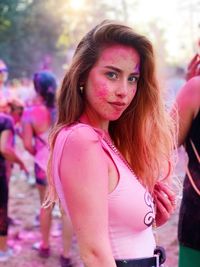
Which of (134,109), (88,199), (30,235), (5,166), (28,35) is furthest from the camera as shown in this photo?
(28,35)

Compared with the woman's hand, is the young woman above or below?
above

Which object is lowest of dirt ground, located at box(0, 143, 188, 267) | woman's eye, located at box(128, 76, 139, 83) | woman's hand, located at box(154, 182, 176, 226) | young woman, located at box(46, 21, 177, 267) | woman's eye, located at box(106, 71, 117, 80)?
dirt ground, located at box(0, 143, 188, 267)

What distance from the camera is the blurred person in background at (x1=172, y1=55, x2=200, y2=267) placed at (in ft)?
5.96

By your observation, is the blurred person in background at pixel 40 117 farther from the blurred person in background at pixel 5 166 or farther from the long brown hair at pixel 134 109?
the long brown hair at pixel 134 109

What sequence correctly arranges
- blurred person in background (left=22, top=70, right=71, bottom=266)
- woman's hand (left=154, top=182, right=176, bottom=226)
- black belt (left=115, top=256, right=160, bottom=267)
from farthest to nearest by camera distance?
blurred person in background (left=22, top=70, right=71, bottom=266)
woman's hand (left=154, top=182, right=176, bottom=226)
black belt (left=115, top=256, right=160, bottom=267)

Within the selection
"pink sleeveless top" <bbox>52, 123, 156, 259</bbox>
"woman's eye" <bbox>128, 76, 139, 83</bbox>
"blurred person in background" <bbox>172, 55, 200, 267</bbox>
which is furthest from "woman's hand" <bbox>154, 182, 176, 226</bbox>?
"woman's eye" <bbox>128, 76, 139, 83</bbox>

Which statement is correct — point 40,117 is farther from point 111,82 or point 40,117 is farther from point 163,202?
point 111,82

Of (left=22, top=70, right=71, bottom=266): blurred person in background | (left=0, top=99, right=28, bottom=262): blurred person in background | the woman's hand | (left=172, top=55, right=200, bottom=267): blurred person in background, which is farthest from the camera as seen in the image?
(left=22, top=70, right=71, bottom=266): blurred person in background

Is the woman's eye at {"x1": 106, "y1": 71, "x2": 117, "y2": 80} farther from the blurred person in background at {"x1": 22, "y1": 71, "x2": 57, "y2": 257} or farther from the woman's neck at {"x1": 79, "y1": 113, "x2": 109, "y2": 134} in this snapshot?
the blurred person in background at {"x1": 22, "y1": 71, "x2": 57, "y2": 257}

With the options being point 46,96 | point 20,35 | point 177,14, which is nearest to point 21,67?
point 20,35

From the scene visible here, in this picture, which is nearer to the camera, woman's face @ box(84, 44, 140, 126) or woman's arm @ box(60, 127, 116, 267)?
woman's arm @ box(60, 127, 116, 267)

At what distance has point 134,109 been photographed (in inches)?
60.1

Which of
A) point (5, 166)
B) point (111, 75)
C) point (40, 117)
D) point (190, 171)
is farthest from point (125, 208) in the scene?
point (40, 117)

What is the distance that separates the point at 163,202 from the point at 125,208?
0.34m
